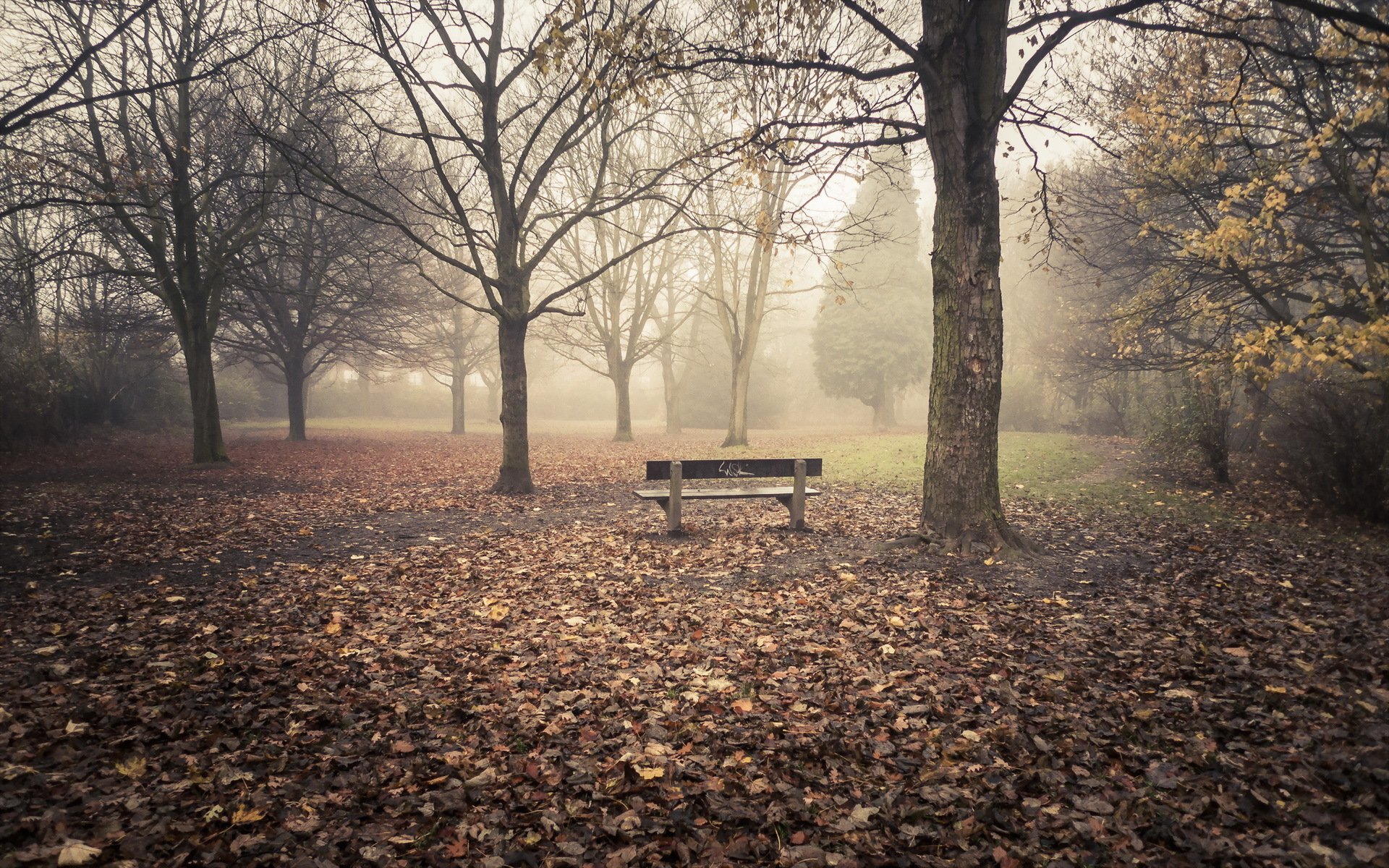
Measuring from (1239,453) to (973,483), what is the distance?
533 inches

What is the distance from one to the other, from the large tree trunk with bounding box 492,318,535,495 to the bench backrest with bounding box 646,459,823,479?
3889mm

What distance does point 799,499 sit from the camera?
8969 millimetres

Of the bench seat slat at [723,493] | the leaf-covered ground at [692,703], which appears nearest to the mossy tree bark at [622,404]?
the bench seat slat at [723,493]

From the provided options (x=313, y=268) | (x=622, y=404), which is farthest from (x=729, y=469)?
(x=313, y=268)

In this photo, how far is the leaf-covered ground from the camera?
3008 mm

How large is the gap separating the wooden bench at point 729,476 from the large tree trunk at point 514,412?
3925 millimetres

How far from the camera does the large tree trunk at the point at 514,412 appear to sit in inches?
468

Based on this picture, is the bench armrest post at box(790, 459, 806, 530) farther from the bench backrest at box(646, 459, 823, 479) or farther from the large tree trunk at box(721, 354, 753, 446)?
the large tree trunk at box(721, 354, 753, 446)

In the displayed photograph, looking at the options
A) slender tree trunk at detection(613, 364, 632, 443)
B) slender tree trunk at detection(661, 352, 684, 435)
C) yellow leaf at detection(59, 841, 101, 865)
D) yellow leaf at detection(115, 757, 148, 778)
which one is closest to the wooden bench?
yellow leaf at detection(115, 757, 148, 778)

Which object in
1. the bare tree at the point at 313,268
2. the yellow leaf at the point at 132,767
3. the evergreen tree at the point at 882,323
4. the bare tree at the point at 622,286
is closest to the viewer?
the yellow leaf at the point at 132,767

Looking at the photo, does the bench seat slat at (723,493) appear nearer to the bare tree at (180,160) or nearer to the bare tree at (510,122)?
the bare tree at (510,122)

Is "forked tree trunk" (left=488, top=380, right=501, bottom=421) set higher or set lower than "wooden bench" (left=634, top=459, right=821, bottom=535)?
higher

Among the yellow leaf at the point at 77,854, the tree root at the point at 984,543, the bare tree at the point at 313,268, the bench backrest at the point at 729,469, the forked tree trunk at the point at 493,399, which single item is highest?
the bare tree at the point at 313,268

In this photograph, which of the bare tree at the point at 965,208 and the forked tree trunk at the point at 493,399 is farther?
the forked tree trunk at the point at 493,399
